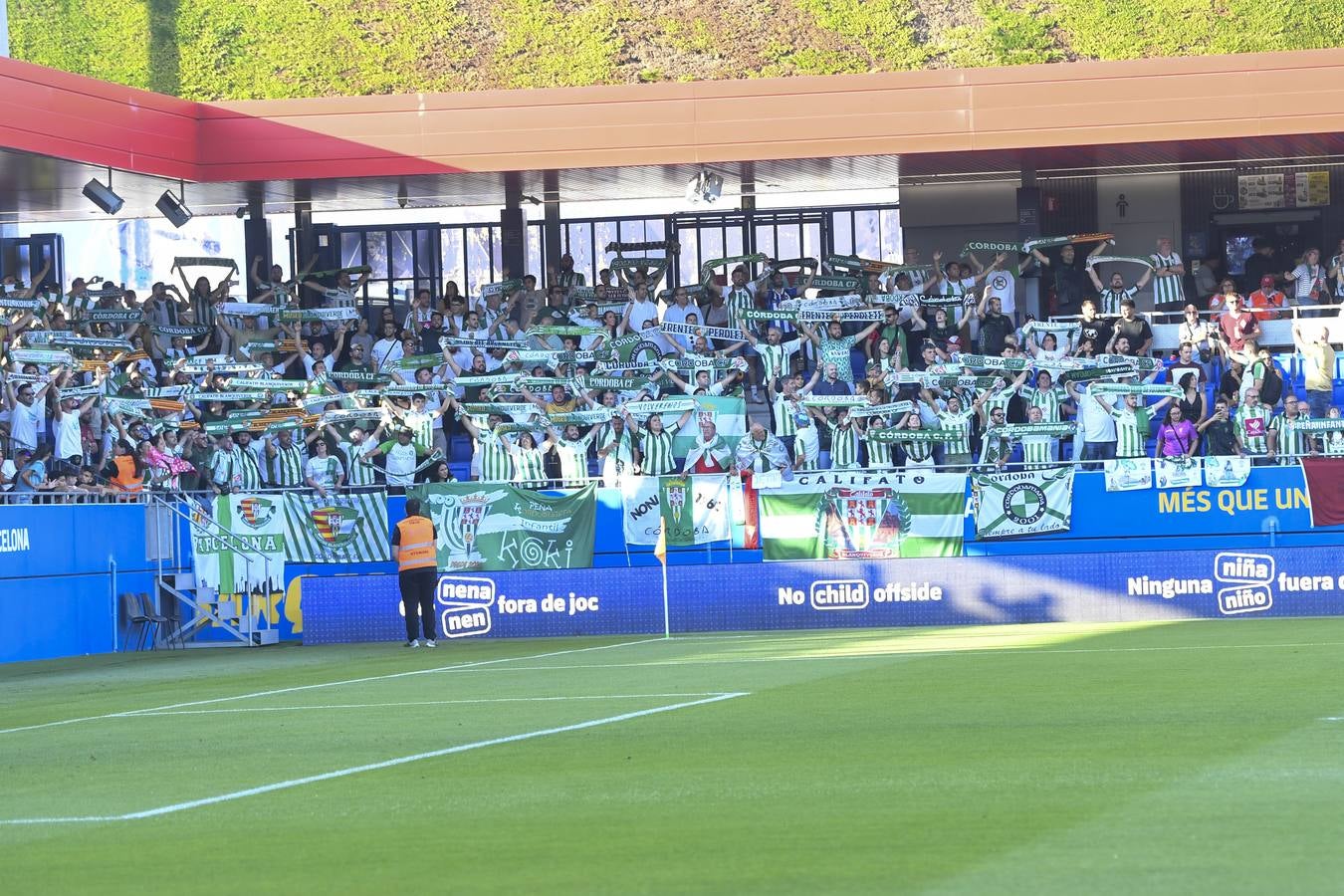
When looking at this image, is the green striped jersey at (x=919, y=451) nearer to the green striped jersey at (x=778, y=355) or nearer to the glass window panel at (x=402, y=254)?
the green striped jersey at (x=778, y=355)

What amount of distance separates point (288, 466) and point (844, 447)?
25.6ft

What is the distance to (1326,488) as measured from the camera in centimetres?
2356

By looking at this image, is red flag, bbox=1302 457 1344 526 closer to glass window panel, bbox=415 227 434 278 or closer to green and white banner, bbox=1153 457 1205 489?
green and white banner, bbox=1153 457 1205 489

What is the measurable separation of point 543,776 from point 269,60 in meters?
48.5

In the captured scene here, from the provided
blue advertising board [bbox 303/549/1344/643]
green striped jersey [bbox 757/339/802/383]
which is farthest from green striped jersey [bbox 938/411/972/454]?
green striped jersey [bbox 757/339/802/383]

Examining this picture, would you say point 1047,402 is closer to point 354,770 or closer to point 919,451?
point 919,451

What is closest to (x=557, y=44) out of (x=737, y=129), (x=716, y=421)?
(x=737, y=129)

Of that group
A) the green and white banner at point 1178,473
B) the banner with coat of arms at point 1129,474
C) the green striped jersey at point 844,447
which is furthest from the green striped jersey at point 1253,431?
the green striped jersey at point 844,447

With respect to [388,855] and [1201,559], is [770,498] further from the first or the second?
[388,855]

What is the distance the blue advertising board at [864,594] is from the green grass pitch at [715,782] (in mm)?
6478

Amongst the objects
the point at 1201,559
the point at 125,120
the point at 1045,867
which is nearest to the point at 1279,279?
the point at 1201,559

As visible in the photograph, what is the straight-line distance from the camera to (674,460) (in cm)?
2586

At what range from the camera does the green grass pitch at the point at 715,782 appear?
5.94 metres

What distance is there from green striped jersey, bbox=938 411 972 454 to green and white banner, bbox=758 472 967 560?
87 cm
